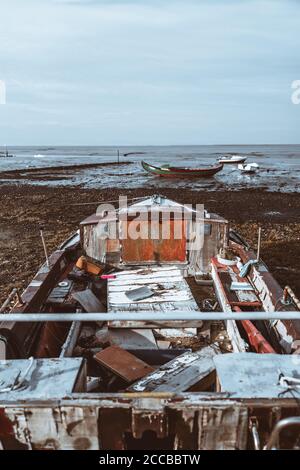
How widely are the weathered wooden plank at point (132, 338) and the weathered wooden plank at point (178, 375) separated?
815mm

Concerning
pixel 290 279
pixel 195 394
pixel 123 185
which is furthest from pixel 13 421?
pixel 123 185

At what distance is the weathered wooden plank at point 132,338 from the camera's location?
4.96 meters

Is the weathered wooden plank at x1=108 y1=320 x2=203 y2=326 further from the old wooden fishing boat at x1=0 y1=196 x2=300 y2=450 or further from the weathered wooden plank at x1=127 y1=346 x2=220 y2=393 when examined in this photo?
the weathered wooden plank at x1=127 y1=346 x2=220 y2=393

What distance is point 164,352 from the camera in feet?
15.4

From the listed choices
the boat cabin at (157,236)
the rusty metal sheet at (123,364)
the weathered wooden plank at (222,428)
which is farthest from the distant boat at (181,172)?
the weathered wooden plank at (222,428)

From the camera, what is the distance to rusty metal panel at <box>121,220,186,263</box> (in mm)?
6988

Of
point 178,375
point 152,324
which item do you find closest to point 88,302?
point 152,324

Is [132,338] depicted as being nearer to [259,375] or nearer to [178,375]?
[178,375]

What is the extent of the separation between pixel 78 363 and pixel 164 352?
1.95 m

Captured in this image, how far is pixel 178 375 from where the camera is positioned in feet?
12.6

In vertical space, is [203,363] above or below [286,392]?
below

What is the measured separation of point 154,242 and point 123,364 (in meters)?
3.38

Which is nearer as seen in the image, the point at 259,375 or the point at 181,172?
the point at 259,375
